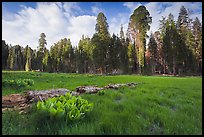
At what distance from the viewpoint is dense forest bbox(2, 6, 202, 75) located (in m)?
8.29

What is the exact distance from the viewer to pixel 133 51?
2225 centimetres

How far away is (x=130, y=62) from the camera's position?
27031 mm

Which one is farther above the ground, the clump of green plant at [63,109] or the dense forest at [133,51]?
the dense forest at [133,51]

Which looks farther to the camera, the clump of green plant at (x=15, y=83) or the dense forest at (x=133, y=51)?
the dense forest at (x=133, y=51)

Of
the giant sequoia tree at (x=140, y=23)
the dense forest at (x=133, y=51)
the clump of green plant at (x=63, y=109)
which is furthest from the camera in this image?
the dense forest at (x=133, y=51)

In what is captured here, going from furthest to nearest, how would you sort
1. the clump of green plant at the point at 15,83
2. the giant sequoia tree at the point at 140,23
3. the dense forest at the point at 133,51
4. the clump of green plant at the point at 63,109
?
the dense forest at the point at 133,51 < the clump of green plant at the point at 15,83 < the giant sequoia tree at the point at 140,23 < the clump of green plant at the point at 63,109

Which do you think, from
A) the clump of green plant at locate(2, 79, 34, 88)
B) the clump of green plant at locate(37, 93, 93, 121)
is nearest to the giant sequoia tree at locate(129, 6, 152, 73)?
the clump of green plant at locate(37, 93, 93, 121)

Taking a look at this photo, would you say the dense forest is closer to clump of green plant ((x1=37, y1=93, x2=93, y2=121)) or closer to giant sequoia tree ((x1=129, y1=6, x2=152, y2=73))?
giant sequoia tree ((x1=129, y1=6, x2=152, y2=73))

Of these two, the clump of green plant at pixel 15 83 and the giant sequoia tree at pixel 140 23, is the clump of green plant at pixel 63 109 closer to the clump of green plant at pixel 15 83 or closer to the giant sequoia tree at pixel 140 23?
the giant sequoia tree at pixel 140 23

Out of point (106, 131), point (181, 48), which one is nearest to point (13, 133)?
point (106, 131)

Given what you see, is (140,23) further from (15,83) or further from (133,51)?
(133,51)

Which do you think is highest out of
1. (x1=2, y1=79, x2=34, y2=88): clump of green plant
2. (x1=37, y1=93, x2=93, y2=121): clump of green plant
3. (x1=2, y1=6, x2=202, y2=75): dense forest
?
(x1=2, y1=6, x2=202, y2=75): dense forest

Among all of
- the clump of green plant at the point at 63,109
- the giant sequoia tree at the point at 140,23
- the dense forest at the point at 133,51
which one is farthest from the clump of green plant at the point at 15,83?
the giant sequoia tree at the point at 140,23

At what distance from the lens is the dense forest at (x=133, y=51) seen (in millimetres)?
8295
